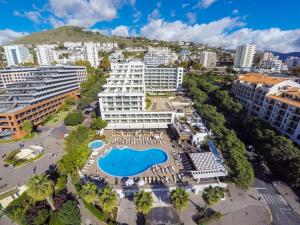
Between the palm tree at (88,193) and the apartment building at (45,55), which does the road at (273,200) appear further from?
the apartment building at (45,55)

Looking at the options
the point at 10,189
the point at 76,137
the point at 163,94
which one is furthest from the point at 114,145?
the point at 163,94

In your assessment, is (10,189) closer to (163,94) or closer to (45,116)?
(45,116)

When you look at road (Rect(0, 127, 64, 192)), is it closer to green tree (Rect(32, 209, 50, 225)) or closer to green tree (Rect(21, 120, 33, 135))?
green tree (Rect(21, 120, 33, 135))

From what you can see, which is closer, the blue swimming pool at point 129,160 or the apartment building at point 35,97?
the blue swimming pool at point 129,160

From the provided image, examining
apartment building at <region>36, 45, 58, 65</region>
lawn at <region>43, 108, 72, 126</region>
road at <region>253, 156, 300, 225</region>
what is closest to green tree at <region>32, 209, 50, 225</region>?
road at <region>253, 156, 300, 225</region>

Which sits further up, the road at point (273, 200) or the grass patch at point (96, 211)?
the grass patch at point (96, 211)

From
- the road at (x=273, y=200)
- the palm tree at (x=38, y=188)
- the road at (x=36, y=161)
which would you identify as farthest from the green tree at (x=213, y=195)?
the road at (x=36, y=161)

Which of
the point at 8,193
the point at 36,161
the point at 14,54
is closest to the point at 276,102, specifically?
the point at 36,161
